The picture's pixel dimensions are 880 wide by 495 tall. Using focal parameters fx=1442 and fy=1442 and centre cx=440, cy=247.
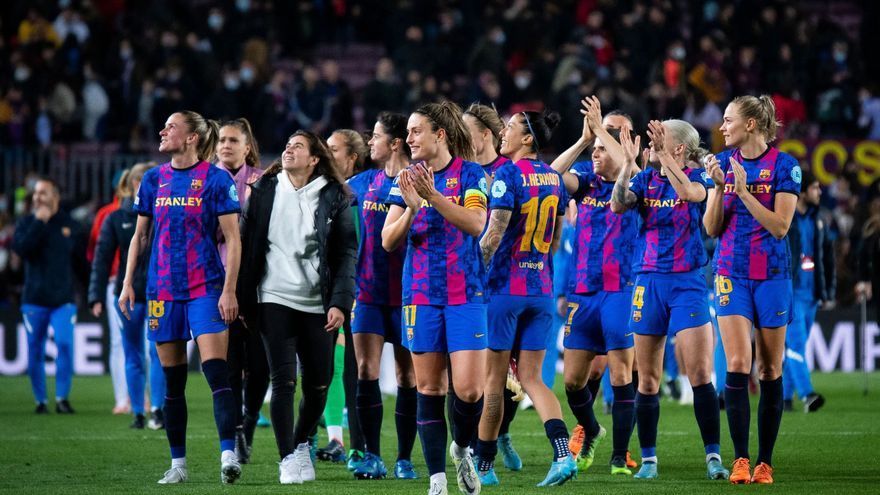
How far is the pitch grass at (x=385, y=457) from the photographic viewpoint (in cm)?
905

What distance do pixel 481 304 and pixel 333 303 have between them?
4.12 ft

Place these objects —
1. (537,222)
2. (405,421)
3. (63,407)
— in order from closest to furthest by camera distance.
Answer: (537,222) < (405,421) < (63,407)

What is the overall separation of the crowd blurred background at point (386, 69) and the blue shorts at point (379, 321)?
39.3 feet

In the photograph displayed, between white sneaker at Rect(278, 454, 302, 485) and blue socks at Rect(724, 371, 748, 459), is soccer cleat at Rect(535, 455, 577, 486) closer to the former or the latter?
blue socks at Rect(724, 371, 748, 459)

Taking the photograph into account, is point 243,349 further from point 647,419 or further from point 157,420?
point 157,420

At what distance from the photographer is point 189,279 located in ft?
30.0

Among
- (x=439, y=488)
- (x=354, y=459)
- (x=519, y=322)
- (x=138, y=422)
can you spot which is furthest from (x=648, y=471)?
(x=138, y=422)

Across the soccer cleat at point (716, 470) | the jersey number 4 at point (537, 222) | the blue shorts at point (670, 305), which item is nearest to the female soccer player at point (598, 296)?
the blue shorts at point (670, 305)

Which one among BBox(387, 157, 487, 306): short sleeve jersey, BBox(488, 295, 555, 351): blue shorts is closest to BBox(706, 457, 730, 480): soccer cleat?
BBox(488, 295, 555, 351): blue shorts

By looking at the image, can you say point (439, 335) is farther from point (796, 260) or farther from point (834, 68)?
point (834, 68)

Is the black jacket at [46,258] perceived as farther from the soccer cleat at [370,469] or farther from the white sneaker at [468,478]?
the white sneaker at [468,478]

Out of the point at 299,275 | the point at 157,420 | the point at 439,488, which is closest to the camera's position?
the point at 439,488

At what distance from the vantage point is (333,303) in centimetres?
924

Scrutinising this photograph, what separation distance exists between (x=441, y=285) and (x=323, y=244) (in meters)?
1.38
